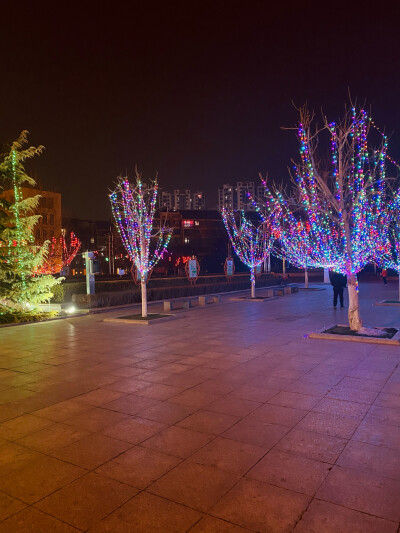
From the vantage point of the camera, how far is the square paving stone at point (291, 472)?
3.72 meters

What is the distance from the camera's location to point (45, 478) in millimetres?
3957

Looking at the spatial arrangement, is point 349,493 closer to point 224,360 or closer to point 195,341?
point 224,360

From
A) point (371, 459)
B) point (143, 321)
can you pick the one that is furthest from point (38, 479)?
point (143, 321)

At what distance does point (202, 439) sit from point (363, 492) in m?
1.84

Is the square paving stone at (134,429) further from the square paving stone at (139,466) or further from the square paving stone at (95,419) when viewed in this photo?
the square paving stone at (139,466)

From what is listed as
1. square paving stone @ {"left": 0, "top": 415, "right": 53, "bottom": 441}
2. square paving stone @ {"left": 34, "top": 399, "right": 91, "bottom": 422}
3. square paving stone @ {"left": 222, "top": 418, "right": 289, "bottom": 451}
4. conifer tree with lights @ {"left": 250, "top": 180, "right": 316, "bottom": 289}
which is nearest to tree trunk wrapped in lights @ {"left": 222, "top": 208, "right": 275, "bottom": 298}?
conifer tree with lights @ {"left": 250, "top": 180, "right": 316, "bottom": 289}

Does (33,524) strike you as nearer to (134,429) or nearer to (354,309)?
(134,429)

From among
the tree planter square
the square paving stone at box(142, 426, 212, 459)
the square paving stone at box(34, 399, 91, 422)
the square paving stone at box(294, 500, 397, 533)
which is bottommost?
the square paving stone at box(294, 500, 397, 533)

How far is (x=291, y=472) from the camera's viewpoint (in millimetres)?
3951

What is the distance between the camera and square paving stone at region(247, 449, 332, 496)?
12.2 ft

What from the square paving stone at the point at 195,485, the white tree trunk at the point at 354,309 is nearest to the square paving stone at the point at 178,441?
the square paving stone at the point at 195,485

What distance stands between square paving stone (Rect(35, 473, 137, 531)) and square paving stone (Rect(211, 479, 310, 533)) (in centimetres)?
88

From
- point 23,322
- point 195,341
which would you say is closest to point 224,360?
point 195,341

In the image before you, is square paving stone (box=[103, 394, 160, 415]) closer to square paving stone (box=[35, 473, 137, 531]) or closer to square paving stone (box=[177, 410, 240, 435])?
square paving stone (box=[177, 410, 240, 435])
